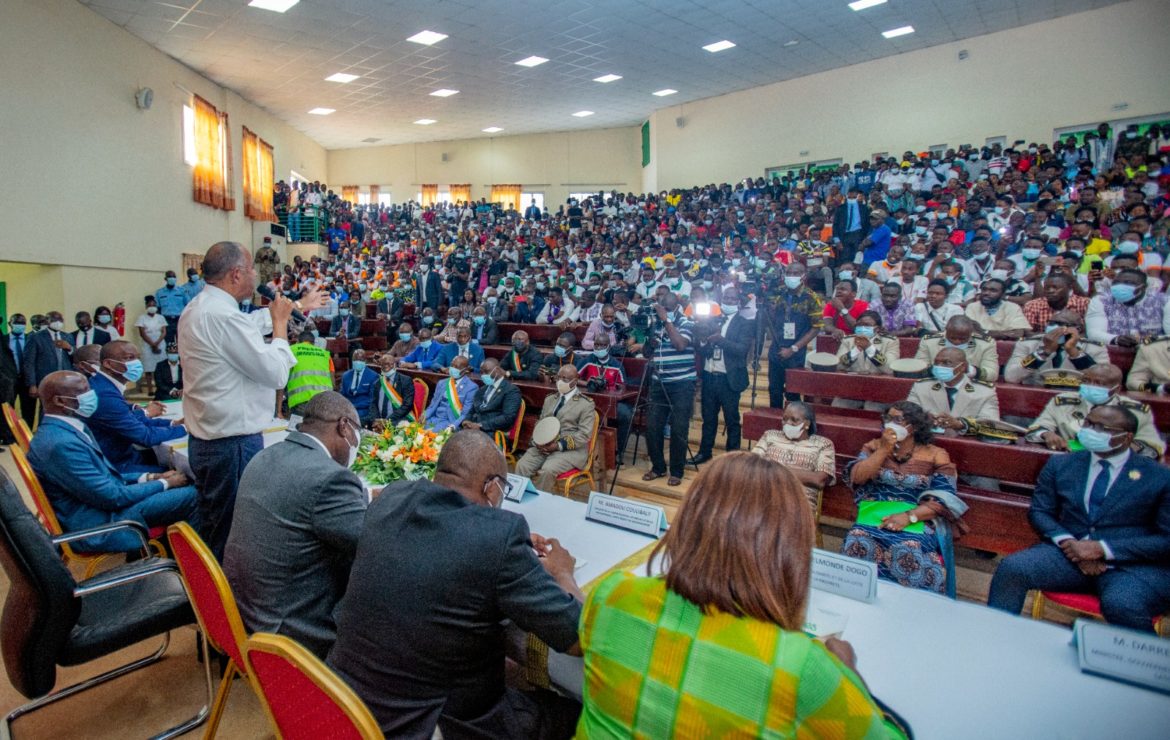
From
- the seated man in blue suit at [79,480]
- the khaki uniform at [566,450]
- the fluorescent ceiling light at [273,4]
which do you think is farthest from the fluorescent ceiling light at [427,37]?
the seated man in blue suit at [79,480]

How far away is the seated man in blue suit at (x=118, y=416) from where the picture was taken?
3660 mm

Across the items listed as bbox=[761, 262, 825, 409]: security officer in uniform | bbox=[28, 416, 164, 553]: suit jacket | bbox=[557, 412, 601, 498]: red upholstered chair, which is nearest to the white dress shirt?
bbox=[28, 416, 164, 553]: suit jacket

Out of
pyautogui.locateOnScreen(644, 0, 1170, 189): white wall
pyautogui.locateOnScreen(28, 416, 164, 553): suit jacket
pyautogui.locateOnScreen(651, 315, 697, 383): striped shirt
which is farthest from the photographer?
→ pyautogui.locateOnScreen(644, 0, 1170, 189): white wall

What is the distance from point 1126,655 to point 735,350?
415cm

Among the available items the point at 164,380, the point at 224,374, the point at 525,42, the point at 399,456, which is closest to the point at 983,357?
the point at 399,456

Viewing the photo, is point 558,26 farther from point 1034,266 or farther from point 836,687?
point 836,687

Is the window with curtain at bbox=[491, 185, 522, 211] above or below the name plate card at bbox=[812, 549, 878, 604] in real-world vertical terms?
above

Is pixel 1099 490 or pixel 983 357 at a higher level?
pixel 983 357

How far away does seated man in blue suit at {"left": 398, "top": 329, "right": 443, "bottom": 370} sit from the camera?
7.46 meters

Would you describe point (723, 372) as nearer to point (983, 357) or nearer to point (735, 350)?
point (735, 350)

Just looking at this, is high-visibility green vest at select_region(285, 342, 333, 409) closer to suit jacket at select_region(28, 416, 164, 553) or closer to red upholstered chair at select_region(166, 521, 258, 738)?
suit jacket at select_region(28, 416, 164, 553)

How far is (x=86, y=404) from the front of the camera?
3.30m

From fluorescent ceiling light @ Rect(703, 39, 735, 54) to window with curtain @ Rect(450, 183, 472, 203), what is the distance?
11.2m

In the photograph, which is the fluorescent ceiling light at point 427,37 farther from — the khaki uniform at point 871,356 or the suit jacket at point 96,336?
the khaki uniform at point 871,356
